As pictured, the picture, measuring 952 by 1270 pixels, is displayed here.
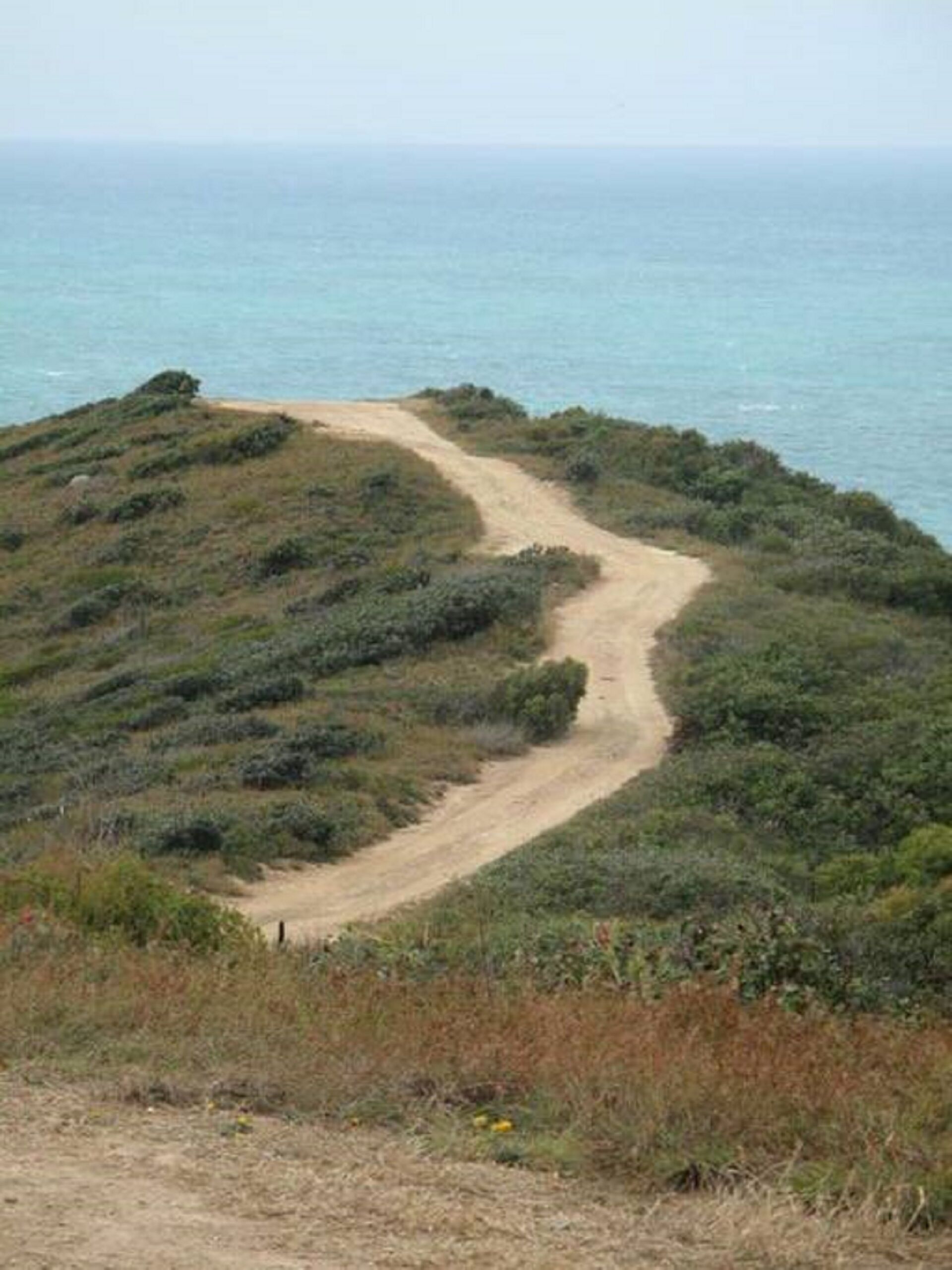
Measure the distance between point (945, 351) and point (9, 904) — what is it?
385ft

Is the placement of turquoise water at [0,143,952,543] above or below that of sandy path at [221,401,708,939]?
below

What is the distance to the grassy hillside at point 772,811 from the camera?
1274cm

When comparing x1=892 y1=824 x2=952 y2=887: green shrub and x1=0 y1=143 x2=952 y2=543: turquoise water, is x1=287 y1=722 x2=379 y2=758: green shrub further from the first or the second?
x1=0 y1=143 x2=952 y2=543: turquoise water

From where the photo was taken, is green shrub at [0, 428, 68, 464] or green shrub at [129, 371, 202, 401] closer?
green shrub at [0, 428, 68, 464]

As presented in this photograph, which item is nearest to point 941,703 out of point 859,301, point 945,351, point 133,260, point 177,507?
point 177,507

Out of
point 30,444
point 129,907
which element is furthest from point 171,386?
point 129,907

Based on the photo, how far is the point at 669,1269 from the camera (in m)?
7.11

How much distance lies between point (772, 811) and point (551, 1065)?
12682 mm

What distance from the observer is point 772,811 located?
21.3 meters

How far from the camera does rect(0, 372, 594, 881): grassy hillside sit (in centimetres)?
2150

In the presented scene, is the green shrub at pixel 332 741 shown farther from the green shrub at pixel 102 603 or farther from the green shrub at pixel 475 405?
the green shrub at pixel 475 405

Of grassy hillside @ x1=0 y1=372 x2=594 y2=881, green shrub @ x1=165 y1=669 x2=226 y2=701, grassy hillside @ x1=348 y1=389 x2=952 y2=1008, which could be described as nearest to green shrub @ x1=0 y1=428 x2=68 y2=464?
grassy hillside @ x1=0 y1=372 x2=594 y2=881

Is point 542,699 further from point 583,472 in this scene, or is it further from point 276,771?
point 583,472

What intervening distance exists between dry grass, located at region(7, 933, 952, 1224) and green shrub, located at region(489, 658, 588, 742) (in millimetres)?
14146
